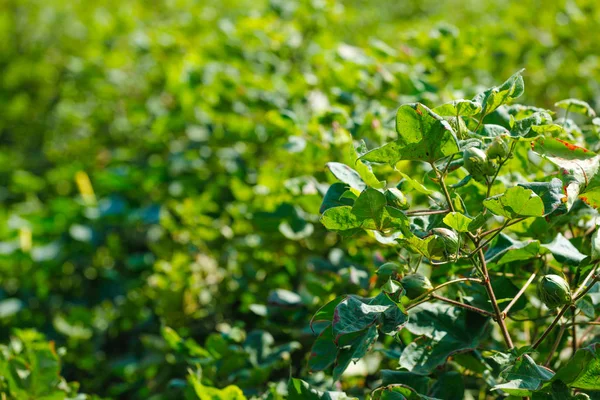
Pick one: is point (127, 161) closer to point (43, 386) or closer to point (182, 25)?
point (182, 25)

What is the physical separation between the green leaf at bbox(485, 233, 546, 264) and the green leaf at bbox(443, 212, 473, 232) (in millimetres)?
187

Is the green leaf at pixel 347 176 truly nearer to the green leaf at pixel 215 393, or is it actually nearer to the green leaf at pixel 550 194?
the green leaf at pixel 550 194

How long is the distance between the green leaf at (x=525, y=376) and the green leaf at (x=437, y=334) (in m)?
0.16

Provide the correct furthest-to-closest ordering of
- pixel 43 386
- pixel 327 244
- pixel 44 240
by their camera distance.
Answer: pixel 44 240, pixel 327 244, pixel 43 386

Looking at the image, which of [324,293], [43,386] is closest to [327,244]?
[324,293]

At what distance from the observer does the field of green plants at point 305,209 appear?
972mm

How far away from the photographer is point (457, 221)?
35.8 inches

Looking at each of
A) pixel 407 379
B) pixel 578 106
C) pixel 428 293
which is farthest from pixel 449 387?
pixel 578 106

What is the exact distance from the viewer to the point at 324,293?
1.43 meters

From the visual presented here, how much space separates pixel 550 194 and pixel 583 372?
0.82 feet

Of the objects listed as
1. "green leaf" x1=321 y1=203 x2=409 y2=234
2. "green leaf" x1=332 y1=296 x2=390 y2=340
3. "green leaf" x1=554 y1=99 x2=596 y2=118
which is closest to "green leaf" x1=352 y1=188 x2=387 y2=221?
"green leaf" x1=321 y1=203 x2=409 y2=234

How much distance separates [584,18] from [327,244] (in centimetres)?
162

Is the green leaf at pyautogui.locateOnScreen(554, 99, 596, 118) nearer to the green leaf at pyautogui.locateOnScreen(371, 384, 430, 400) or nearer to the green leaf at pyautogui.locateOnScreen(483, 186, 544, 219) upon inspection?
the green leaf at pyautogui.locateOnScreen(483, 186, 544, 219)

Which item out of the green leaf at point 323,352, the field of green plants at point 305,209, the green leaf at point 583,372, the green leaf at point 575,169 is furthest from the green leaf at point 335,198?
the green leaf at point 583,372
